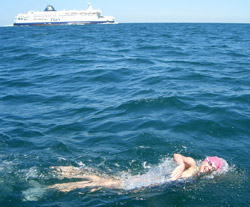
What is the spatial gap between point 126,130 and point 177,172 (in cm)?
320

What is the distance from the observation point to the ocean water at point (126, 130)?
5.41 meters

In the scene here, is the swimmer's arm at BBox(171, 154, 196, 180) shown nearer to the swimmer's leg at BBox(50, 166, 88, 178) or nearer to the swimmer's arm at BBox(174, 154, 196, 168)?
the swimmer's arm at BBox(174, 154, 196, 168)

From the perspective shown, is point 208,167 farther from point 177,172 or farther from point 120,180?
point 120,180

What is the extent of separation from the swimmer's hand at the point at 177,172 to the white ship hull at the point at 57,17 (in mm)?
96555

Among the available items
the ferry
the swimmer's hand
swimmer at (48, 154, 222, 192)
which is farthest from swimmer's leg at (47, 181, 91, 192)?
the ferry

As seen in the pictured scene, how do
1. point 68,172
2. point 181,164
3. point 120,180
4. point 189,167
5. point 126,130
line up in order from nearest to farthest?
point 181,164
point 189,167
point 120,180
point 68,172
point 126,130

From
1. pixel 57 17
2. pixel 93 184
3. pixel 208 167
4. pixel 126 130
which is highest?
pixel 57 17

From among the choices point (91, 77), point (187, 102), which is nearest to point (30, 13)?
point (91, 77)

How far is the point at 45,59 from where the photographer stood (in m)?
19.5

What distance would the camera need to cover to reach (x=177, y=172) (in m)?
5.44

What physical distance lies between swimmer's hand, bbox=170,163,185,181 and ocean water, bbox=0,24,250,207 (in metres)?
0.15

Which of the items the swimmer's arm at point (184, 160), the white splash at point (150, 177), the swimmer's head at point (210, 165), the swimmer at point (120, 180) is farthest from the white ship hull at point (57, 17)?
the swimmer's arm at point (184, 160)

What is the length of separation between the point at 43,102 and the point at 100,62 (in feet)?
27.1

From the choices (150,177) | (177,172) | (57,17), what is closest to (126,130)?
(150,177)
